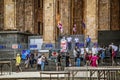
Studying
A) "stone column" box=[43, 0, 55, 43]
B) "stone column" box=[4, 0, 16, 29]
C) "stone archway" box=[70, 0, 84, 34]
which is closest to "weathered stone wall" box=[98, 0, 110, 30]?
"stone column" box=[43, 0, 55, 43]

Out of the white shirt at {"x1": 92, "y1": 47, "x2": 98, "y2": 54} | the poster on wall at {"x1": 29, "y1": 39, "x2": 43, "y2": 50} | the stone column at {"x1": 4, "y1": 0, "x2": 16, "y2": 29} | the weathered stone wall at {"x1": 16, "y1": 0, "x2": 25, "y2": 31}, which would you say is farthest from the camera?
the weathered stone wall at {"x1": 16, "y1": 0, "x2": 25, "y2": 31}

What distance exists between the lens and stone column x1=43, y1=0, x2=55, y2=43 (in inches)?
2181

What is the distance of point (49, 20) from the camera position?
182ft

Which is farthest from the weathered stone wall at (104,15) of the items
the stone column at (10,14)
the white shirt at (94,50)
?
the stone column at (10,14)

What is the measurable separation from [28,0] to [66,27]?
681 cm

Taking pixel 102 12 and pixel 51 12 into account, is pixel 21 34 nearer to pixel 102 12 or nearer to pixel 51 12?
pixel 51 12

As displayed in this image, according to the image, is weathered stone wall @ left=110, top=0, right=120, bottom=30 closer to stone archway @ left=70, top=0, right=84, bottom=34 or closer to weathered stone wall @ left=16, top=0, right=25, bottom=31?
stone archway @ left=70, top=0, right=84, bottom=34

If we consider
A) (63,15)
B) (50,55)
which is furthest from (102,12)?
(50,55)

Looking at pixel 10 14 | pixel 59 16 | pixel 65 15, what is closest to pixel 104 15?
pixel 65 15

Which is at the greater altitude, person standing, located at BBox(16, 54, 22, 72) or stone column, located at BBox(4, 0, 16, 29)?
stone column, located at BBox(4, 0, 16, 29)

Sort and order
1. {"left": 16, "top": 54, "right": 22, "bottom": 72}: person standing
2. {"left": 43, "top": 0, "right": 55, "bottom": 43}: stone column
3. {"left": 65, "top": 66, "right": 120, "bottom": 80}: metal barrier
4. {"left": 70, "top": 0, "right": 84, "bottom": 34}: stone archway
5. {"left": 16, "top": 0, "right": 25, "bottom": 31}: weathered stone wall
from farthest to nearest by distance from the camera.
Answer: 1. {"left": 70, "top": 0, "right": 84, "bottom": 34}: stone archway
2. {"left": 16, "top": 0, "right": 25, "bottom": 31}: weathered stone wall
3. {"left": 43, "top": 0, "right": 55, "bottom": 43}: stone column
4. {"left": 16, "top": 54, "right": 22, "bottom": 72}: person standing
5. {"left": 65, "top": 66, "right": 120, "bottom": 80}: metal barrier

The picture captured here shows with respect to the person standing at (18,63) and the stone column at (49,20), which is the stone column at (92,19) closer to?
the stone column at (49,20)

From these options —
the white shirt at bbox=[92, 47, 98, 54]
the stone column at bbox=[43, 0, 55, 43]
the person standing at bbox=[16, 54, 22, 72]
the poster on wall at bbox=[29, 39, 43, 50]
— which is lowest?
the person standing at bbox=[16, 54, 22, 72]

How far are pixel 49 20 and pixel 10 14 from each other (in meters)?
5.89
